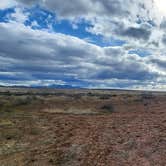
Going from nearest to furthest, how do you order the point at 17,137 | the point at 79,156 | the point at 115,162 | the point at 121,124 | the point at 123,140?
the point at 115,162
the point at 79,156
the point at 123,140
the point at 17,137
the point at 121,124

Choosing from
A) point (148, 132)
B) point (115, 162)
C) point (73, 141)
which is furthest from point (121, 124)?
point (115, 162)

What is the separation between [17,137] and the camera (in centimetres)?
1952

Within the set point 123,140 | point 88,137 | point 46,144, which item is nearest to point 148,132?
point 123,140

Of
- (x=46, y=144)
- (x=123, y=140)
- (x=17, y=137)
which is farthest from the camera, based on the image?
(x=17, y=137)

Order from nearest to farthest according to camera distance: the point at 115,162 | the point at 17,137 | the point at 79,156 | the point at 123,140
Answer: the point at 115,162 < the point at 79,156 < the point at 123,140 < the point at 17,137

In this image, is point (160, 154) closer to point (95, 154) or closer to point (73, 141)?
point (95, 154)

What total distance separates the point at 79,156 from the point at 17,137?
6.70 m

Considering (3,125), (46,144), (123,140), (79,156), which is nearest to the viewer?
(79,156)

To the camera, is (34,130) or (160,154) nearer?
(160,154)

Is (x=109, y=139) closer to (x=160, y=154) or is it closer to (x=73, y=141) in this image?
(x=73, y=141)

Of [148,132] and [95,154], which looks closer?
[95,154]

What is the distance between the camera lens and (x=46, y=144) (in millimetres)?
17250

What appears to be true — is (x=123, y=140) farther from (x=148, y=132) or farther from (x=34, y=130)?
(x=34, y=130)

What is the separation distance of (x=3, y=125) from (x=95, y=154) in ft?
37.9
